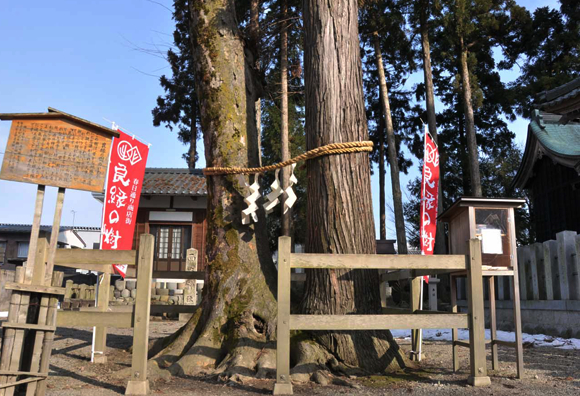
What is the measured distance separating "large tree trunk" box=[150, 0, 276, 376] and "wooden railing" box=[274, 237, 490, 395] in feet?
2.63

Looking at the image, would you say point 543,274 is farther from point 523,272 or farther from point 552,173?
point 552,173

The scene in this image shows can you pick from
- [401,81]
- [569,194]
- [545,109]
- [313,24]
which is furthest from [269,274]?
[401,81]

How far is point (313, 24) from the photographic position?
5.51 m

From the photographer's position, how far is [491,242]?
5.12 metres

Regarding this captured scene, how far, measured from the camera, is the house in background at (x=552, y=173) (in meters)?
13.5

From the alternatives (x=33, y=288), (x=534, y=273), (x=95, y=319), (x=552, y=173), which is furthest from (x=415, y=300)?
(x=552, y=173)

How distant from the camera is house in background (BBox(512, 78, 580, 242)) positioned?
1352 cm

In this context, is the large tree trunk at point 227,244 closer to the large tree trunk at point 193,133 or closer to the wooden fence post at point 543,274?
the wooden fence post at point 543,274

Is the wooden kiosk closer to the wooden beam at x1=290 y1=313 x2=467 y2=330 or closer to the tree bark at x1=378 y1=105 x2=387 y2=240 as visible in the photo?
the wooden beam at x1=290 y1=313 x2=467 y2=330

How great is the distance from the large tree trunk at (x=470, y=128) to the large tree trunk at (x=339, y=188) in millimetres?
12310

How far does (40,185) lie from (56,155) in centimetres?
27

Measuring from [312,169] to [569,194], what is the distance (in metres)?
11.6

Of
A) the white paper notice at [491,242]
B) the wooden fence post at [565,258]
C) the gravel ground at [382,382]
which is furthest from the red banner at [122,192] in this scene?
the wooden fence post at [565,258]

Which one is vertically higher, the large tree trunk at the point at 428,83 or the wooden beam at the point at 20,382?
the large tree trunk at the point at 428,83
